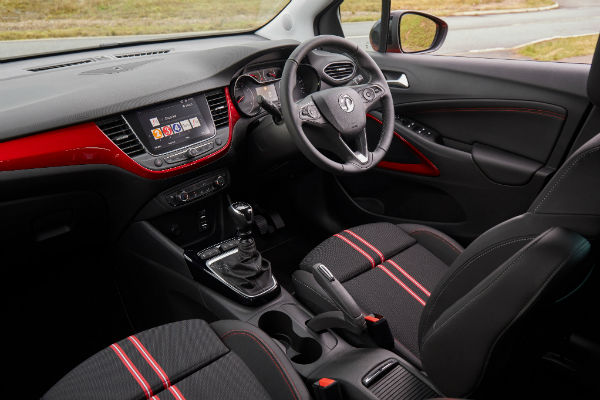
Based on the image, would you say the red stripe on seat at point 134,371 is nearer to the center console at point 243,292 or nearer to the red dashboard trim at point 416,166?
the center console at point 243,292

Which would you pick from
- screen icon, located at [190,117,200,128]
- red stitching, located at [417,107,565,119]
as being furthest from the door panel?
screen icon, located at [190,117,200,128]

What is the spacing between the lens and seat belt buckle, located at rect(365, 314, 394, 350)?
1.20 meters

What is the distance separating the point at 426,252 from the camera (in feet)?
5.41

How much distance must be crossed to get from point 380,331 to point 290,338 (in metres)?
0.37

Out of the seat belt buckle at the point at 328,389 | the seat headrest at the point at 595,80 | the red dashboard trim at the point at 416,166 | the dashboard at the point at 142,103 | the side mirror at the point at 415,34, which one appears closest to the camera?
the seat belt buckle at the point at 328,389

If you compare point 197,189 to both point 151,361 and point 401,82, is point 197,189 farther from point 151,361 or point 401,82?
point 401,82

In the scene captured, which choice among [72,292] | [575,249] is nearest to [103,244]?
[72,292]

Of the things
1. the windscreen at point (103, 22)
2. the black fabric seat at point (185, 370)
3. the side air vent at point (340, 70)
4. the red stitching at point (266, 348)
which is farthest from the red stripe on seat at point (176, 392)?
the windscreen at point (103, 22)

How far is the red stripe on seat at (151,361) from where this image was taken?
112 cm

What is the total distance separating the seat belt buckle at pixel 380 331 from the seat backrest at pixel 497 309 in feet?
0.96

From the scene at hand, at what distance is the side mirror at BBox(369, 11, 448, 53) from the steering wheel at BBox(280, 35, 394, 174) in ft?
2.02

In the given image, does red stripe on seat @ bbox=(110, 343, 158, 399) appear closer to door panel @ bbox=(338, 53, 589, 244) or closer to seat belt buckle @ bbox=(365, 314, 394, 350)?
seat belt buckle @ bbox=(365, 314, 394, 350)

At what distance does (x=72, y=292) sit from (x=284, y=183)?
3.22 feet

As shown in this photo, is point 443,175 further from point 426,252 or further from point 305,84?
point 305,84
